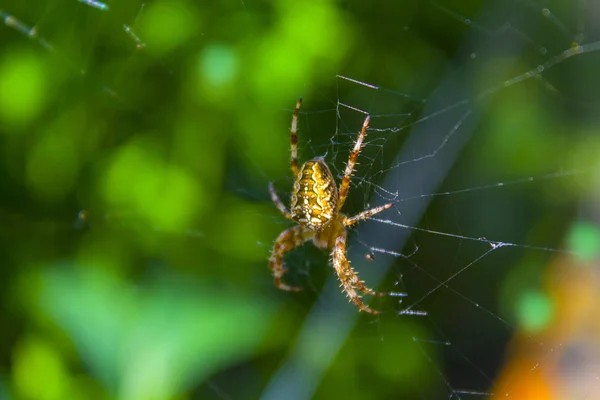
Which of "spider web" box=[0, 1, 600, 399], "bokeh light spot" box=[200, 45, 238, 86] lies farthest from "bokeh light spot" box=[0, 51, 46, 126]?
"bokeh light spot" box=[200, 45, 238, 86]

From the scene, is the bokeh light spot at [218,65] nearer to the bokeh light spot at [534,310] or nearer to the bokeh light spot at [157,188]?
the bokeh light spot at [157,188]

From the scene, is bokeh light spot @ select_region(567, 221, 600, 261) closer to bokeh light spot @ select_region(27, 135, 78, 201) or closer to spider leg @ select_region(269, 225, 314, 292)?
spider leg @ select_region(269, 225, 314, 292)

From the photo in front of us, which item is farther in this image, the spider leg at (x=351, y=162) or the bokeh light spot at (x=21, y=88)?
the bokeh light spot at (x=21, y=88)

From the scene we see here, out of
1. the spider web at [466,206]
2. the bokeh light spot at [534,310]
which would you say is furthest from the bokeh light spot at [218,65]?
the bokeh light spot at [534,310]

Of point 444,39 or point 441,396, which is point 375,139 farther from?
point 441,396

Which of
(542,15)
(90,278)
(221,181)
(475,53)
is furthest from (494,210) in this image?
(90,278)
